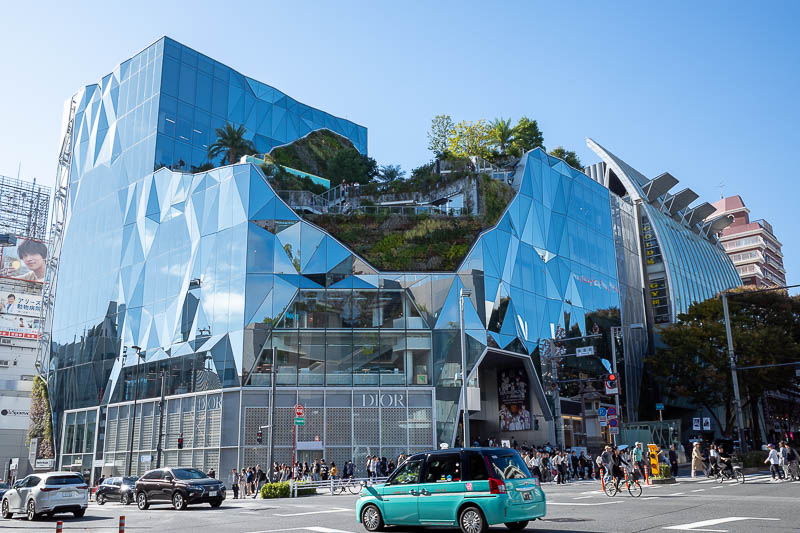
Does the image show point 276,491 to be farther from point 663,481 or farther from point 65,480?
point 663,481

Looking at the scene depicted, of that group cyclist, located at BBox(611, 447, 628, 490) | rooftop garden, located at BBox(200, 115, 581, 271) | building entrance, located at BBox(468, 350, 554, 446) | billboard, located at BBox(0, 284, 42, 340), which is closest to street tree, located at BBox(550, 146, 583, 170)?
rooftop garden, located at BBox(200, 115, 581, 271)

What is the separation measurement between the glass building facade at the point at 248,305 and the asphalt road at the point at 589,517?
55.9ft

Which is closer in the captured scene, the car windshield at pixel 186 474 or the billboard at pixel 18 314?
the car windshield at pixel 186 474

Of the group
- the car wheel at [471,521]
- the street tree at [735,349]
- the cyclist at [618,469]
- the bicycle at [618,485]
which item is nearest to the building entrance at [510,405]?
the street tree at [735,349]

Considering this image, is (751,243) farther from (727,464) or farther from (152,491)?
(152,491)

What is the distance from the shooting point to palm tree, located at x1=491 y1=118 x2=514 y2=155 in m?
67.0

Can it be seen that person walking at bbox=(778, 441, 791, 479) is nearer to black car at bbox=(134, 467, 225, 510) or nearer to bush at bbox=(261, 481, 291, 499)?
bush at bbox=(261, 481, 291, 499)

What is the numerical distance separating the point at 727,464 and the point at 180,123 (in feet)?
164

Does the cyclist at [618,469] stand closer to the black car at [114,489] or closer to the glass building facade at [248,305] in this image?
the glass building facade at [248,305]

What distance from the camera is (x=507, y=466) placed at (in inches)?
563

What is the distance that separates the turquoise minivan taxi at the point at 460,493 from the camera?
13.8 metres

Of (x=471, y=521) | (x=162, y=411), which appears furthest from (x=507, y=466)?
(x=162, y=411)

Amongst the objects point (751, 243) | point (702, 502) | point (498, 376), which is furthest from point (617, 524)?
point (751, 243)

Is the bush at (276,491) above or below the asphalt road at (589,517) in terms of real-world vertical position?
below
